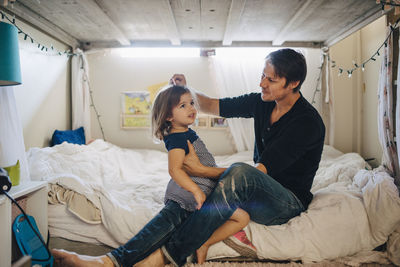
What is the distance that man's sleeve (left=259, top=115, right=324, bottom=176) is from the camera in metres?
1.33

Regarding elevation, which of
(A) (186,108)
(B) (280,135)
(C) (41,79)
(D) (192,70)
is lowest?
(B) (280,135)

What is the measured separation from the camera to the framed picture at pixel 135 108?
10.9ft

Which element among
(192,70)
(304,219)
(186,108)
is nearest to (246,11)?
(186,108)

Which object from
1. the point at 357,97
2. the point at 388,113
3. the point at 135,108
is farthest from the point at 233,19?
the point at 357,97

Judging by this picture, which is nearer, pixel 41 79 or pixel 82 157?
pixel 82 157

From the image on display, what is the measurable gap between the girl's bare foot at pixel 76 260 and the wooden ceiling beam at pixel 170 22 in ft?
5.32

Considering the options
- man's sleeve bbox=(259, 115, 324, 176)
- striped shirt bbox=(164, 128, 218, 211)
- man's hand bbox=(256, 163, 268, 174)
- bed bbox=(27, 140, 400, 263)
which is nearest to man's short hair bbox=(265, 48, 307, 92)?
man's sleeve bbox=(259, 115, 324, 176)

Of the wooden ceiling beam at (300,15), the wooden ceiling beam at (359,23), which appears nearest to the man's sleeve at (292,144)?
the wooden ceiling beam at (300,15)

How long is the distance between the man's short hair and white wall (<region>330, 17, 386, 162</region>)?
1780 mm

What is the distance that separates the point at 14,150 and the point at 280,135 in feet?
4.68

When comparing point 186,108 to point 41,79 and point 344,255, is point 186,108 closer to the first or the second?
point 344,255

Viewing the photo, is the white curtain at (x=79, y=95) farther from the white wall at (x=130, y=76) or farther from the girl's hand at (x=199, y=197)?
the girl's hand at (x=199, y=197)

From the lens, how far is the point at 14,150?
1.48m

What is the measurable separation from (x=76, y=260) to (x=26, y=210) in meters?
0.47
